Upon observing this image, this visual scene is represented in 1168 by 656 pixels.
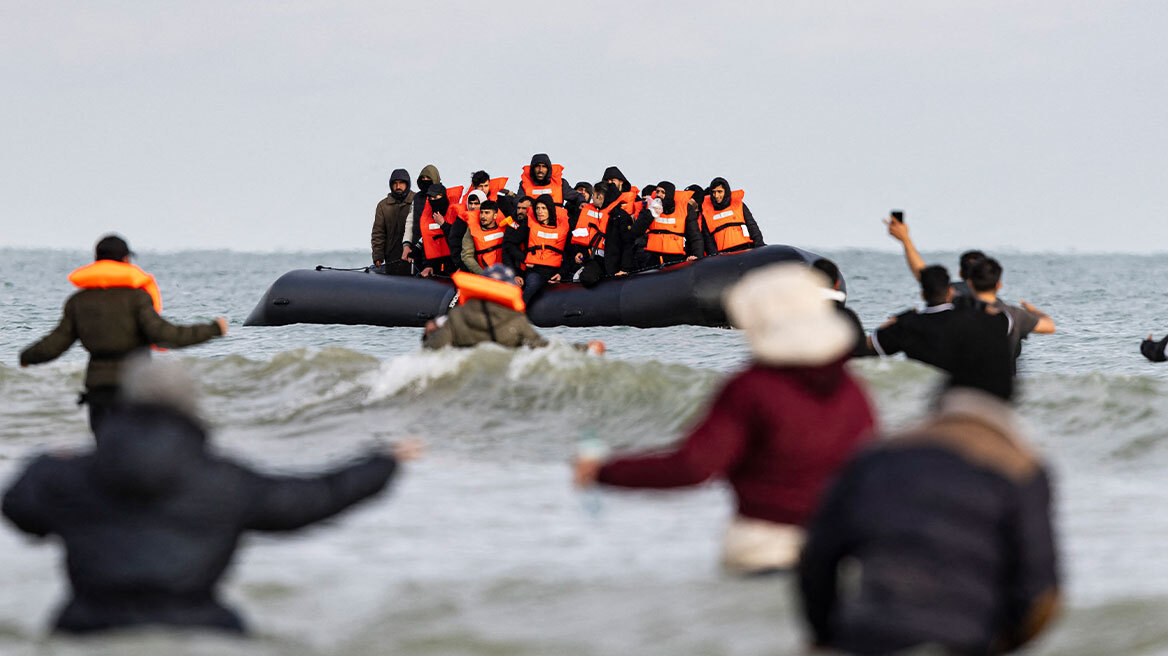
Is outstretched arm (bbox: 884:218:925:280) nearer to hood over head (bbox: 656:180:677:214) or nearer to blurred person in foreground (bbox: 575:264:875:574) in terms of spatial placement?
blurred person in foreground (bbox: 575:264:875:574)

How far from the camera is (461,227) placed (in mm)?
15539

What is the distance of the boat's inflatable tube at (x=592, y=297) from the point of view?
15219 millimetres

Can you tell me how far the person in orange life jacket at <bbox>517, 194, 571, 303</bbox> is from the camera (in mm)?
15447

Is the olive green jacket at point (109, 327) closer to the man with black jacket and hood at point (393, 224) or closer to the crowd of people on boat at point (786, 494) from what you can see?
the crowd of people on boat at point (786, 494)

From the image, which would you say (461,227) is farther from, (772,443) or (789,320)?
(789,320)

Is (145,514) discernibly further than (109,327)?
No

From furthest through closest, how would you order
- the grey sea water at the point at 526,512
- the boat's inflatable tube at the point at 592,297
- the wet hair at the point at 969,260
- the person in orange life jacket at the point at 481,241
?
the boat's inflatable tube at the point at 592,297 < the person in orange life jacket at the point at 481,241 < the wet hair at the point at 969,260 < the grey sea water at the point at 526,512

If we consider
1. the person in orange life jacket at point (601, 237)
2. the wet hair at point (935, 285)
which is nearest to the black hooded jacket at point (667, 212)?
the person in orange life jacket at point (601, 237)

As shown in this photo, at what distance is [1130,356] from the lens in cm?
1708

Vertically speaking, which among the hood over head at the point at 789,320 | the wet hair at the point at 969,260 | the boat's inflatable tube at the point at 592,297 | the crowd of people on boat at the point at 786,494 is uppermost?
the hood over head at the point at 789,320

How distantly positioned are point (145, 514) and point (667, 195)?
12800 mm

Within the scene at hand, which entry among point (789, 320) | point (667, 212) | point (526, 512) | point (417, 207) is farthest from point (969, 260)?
point (417, 207)

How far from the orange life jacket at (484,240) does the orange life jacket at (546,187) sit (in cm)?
61

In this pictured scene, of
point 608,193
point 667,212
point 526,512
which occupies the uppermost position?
point 608,193
